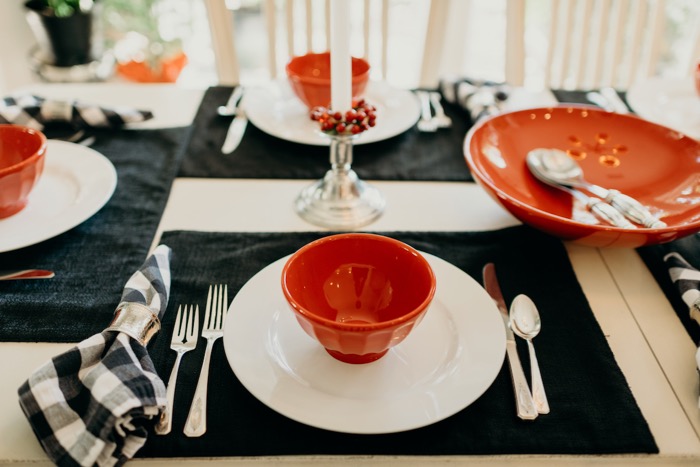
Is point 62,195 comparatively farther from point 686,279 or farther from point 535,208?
point 686,279

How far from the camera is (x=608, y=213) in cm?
69

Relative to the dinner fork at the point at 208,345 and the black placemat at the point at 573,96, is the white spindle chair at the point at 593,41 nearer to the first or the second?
the black placemat at the point at 573,96

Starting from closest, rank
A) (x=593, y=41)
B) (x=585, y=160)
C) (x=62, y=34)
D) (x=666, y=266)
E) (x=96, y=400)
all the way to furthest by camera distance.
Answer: (x=96, y=400) → (x=666, y=266) → (x=585, y=160) → (x=593, y=41) → (x=62, y=34)

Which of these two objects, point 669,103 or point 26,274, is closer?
point 26,274

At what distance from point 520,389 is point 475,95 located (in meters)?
0.61

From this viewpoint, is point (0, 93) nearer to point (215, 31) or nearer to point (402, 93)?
point (215, 31)

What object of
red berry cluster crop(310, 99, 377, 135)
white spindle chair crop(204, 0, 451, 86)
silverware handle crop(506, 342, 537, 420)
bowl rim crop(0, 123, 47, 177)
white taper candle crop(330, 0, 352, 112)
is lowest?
white spindle chair crop(204, 0, 451, 86)

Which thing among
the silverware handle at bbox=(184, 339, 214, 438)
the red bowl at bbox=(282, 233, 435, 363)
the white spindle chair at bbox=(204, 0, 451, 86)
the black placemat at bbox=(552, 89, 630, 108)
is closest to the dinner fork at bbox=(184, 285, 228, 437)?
the silverware handle at bbox=(184, 339, 214, 438)

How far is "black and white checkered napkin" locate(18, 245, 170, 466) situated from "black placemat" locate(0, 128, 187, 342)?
0.25 feet

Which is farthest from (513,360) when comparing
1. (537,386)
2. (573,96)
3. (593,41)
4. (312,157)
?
(593,41)

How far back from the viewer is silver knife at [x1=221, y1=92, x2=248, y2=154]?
3.02ft

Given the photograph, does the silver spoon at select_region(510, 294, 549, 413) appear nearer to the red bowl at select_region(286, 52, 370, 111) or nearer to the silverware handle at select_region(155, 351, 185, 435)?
the silverware handle at select_region(155, 351, 185, 435)

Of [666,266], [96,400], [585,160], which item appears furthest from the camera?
[585,160]

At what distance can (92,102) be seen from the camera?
1.06 metres
